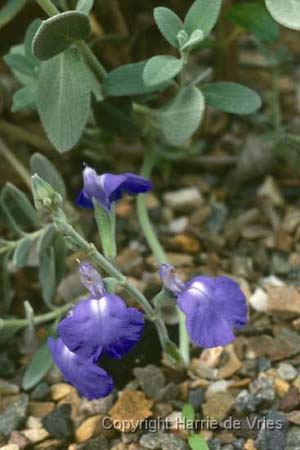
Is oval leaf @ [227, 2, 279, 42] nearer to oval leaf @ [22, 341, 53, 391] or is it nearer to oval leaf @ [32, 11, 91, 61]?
oval leaf @ [32, 11, 91, 61]

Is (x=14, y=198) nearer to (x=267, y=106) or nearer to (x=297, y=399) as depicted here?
(x=297, y=399)

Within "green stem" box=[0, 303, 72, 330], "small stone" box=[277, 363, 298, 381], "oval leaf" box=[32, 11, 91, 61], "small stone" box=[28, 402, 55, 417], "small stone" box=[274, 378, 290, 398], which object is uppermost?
"oval leaf" box=[32, 11, 91, 61]

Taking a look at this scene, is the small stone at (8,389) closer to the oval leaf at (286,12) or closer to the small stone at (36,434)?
the small stone at (36,434)

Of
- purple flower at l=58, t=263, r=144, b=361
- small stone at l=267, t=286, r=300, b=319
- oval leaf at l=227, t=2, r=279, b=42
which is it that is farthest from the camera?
oval leaf at l=227, t=2, r=279, b=42

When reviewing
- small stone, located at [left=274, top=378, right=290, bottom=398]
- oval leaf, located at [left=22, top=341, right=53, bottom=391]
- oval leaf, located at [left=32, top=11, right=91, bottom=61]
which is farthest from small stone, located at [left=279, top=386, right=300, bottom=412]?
oval leaf, located at [left=32, top=11, right=91, bottom=61]

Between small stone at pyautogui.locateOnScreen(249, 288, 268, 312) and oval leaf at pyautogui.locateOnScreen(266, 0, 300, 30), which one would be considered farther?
small stone at pyautogui.locateOnScreen(249, 288, 268, 312)

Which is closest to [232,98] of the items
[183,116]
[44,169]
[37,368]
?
[183,116]
